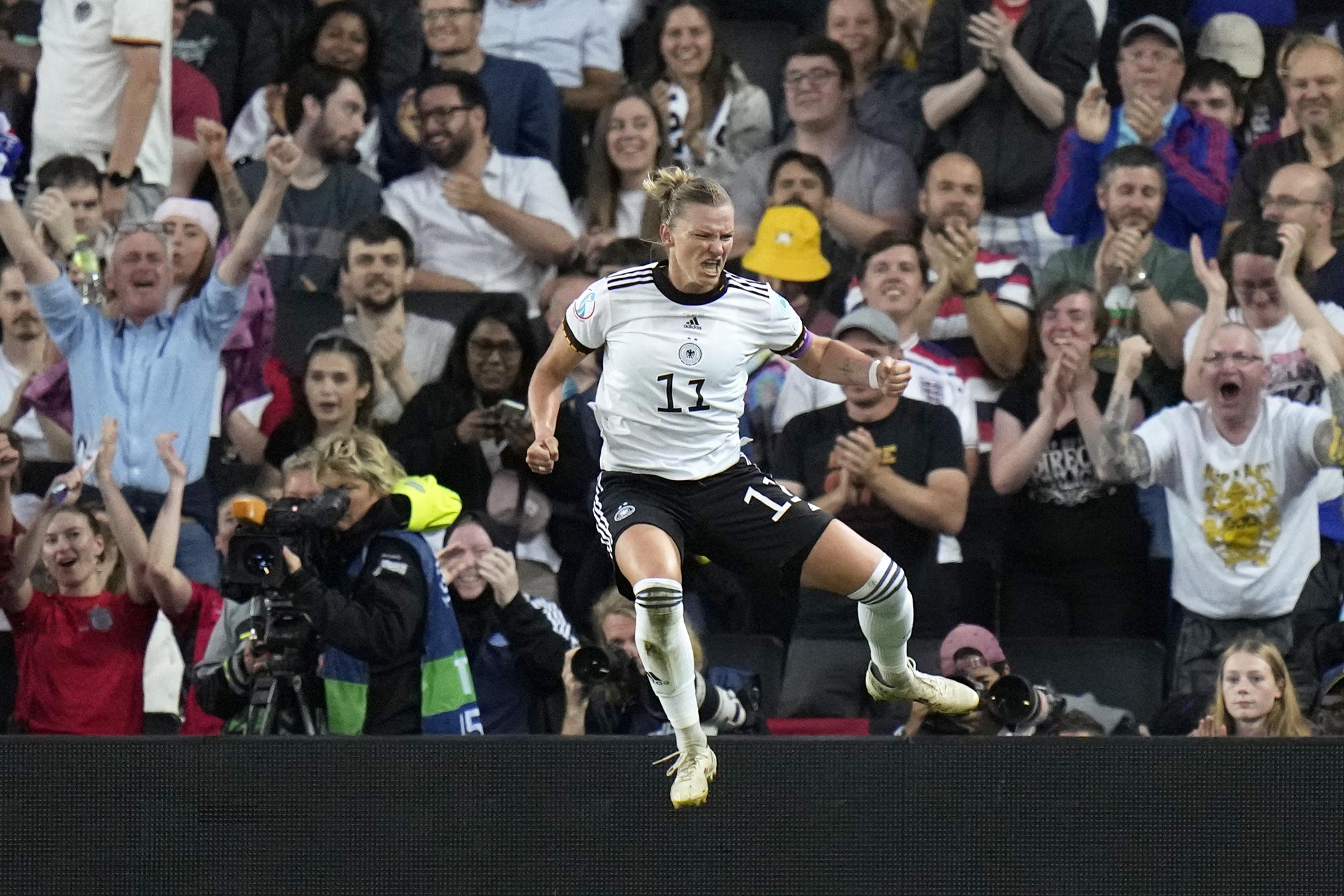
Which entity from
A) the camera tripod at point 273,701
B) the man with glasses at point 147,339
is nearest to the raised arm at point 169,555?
the man with glasses at point 147,339

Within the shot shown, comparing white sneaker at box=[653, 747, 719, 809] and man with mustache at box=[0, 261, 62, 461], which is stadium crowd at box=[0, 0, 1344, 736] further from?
white sneaker at box=[653, 747, 719, 809]

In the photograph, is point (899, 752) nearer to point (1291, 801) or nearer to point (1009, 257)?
point (1291, 801)

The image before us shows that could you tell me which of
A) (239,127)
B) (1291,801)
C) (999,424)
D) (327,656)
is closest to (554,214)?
(239,127)

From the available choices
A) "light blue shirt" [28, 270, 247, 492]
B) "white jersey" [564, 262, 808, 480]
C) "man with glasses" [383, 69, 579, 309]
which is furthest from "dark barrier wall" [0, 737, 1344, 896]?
"man with glasses" [383, 69, 579, 309]

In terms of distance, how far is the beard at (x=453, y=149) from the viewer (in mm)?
9172

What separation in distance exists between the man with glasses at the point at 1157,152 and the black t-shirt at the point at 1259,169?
0.17 m

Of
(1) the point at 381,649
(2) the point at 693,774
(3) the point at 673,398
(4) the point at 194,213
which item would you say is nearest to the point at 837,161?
(4) the point at 194,213

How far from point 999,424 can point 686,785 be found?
9.94 feet

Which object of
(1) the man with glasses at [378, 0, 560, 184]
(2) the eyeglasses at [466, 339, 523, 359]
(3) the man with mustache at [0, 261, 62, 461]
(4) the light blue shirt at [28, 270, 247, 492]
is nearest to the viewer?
(4) the light blue shirt at [28, 270, 247, 492]

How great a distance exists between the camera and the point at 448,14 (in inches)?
374

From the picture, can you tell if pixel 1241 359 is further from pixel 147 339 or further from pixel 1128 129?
pixel 147 339

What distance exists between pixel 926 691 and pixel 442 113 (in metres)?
4.12

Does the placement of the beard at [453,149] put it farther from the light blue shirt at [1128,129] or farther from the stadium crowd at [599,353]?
the light blue shirt at [1128,129]

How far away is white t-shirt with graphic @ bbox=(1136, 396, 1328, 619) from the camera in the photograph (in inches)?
304
